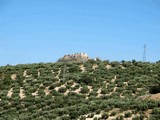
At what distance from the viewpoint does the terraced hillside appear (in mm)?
35000

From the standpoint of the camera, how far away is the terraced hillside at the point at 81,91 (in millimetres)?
35000

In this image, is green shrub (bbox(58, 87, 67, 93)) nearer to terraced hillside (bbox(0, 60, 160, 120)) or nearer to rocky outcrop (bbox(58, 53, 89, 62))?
terraced hillside (bbox(0, 60, 160, 120))

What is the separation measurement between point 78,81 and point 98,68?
8124mm

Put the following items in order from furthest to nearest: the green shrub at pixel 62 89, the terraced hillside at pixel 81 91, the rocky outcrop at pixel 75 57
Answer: the rocky outcrop at pixel 75 57, the green shrub at pixel 62 89, the terraced hillside at pixel 81 91

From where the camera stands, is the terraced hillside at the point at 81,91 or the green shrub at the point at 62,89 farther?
the green shrub at the point at 62,89

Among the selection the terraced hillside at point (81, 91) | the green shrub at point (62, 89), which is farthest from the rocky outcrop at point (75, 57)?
the green shrub at point (62, 89)

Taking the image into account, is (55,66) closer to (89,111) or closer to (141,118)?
(89,111)

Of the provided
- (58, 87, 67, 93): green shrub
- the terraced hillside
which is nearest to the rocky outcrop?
the terraced hillside

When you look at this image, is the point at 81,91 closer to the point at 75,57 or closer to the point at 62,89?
the point at 62,89

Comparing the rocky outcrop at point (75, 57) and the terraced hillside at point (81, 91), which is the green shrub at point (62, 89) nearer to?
the terraced hillside at point (81, 91)

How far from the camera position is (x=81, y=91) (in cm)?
5078

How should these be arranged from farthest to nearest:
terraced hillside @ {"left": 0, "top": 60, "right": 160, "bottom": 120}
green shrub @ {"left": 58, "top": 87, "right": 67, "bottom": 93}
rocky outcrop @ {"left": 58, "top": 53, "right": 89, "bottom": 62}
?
rocky outcrop @ {"left": 58, "top": 53, "right": 89, "bottom": 62} < green shrub @ {"left": 58, "top": 87, "right": 67, "bottom": 93} < terraced hillside @ {"left": 0, "top": 60, "right": 160, "bottom": 120}

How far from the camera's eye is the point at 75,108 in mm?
38344

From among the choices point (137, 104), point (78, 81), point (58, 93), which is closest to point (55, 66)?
point (78, 81)
